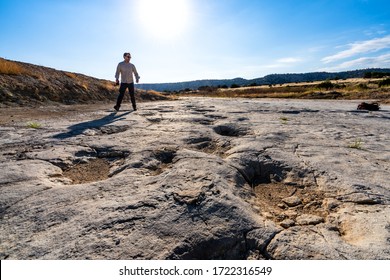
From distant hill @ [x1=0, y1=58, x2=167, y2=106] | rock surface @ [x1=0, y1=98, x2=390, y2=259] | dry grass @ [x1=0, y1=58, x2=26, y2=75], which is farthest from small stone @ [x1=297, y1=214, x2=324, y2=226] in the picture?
dry grass @ [x1=0, y1=58, x2=26, y2=75]

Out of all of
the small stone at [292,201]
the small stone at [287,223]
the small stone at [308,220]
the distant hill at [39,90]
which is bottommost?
the small stone at [292,201]

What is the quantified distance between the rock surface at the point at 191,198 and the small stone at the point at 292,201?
0.8 inches

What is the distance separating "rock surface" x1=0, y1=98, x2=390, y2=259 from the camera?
1.93 m

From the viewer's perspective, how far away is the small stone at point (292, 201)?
274 cm

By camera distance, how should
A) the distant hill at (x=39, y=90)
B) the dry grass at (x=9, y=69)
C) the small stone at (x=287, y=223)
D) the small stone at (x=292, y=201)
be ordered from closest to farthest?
1. the small stone at (x=287, y=223)
2. the small stone at (x=292, y=201)
3. the distant hill at (x=39, y=90)
4. the dry grass at (x=9, y=69)

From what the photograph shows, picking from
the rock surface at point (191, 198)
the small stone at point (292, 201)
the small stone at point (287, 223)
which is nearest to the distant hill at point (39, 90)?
the rock surface at point (191, 198)

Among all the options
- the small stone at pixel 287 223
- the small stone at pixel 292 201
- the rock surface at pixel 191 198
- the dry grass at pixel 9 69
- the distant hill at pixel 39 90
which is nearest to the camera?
the rock surface at pixel 191 198

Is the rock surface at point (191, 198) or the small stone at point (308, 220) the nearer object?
the rock surface at point (191, 198)

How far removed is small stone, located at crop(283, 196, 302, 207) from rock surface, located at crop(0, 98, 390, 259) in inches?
0.8

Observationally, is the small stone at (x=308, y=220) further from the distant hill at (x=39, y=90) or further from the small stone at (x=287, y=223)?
the distant hill at (x=39, y=90)

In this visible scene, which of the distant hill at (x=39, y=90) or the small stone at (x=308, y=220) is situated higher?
the distant hill at (x=39, y=90)

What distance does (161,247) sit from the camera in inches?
74.5
